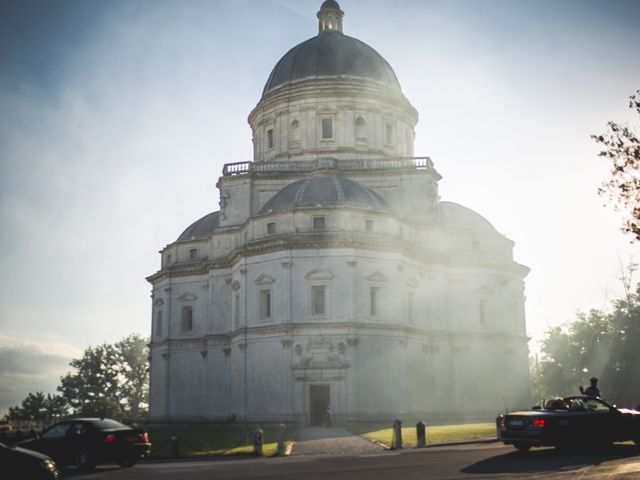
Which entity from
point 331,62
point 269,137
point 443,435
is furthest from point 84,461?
point 331,62

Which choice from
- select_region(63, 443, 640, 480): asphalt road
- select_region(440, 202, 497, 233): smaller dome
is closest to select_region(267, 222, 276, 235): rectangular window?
select_region(440, 202, 497, 233): smaller dome

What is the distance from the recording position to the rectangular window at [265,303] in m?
47.7

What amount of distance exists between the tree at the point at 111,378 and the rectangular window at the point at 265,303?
157 feet

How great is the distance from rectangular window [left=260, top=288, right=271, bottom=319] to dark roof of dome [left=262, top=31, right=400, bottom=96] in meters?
18.4

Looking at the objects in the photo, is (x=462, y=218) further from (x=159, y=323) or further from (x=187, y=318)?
(x=159, y=323)

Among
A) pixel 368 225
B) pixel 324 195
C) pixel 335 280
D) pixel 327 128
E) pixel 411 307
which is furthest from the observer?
pixel 327 128

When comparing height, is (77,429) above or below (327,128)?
below

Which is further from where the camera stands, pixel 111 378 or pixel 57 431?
pixel 111 378

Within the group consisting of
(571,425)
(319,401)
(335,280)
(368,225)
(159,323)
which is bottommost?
(571,425)

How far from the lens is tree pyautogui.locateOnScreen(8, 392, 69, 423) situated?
307 feet

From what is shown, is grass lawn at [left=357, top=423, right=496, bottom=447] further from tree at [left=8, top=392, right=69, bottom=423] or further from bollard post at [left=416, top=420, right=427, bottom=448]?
tree at [left=8, top=392, right=69, bottom=423]

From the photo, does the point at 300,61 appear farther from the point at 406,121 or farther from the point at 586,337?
the point at 586,337

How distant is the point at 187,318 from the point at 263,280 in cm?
1099

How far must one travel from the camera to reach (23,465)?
16.8m
